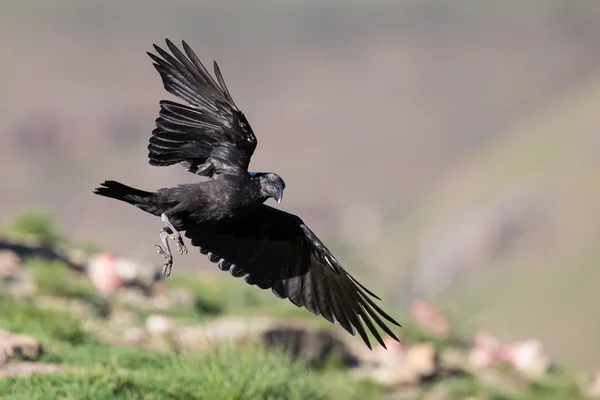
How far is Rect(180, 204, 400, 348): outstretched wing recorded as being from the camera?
7.04 meters

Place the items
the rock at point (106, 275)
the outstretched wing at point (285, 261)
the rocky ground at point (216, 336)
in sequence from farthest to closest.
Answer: the rock at point (106, 275), the rocky ground at point (216, 336), the outstretched wing at point (285, 261)

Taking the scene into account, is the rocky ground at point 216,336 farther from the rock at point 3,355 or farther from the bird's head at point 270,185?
the bird's head at point 270,185

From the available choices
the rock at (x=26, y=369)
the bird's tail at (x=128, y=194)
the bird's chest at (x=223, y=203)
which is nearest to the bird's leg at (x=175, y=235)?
the bird's tail at (x=128, y=194)

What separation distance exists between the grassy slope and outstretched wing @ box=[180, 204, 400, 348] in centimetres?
4587


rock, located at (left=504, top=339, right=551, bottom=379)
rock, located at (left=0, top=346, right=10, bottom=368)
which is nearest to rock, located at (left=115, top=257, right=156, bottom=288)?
rock, located at (left=0, top=346, right=10, bottom=368)

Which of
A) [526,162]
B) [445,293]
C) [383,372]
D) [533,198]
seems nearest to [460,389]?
[383,372]

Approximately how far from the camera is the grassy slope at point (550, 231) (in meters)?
66.4

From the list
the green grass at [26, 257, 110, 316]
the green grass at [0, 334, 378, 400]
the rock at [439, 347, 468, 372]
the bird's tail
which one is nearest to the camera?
the bird's tail

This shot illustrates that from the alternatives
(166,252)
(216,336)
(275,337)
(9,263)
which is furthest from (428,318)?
(166,252)

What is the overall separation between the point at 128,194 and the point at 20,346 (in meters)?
1.63

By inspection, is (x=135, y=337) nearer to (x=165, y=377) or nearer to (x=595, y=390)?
(x=165, y=377)

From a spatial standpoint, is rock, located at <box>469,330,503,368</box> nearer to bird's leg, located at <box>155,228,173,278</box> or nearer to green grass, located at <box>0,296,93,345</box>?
green grass, located at <box>0,296,93,345</box>

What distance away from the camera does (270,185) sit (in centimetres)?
623

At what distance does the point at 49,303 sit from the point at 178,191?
391cm
